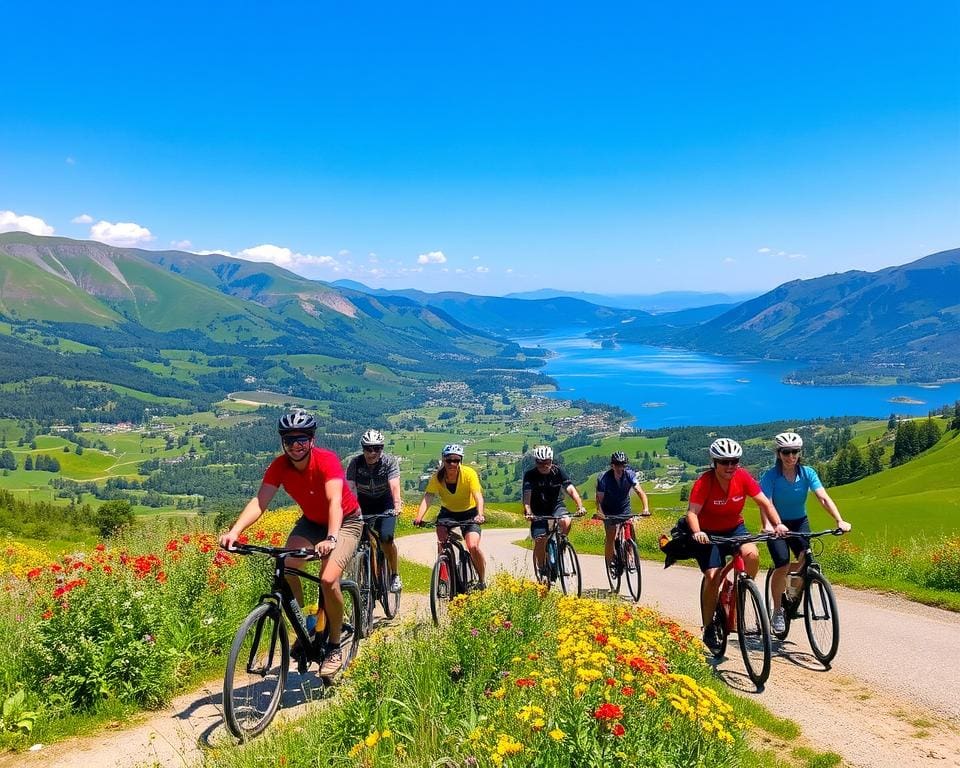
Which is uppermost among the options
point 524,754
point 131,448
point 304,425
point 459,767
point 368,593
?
point 304,425

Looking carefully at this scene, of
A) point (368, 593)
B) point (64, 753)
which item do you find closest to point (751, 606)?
point (368, 593)

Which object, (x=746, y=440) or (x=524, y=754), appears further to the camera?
(x=746, y=440)

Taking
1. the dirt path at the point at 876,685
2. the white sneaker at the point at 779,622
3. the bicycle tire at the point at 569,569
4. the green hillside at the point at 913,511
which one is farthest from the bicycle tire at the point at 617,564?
the green hillside at the point at 913,511

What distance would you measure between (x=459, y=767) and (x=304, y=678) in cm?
370

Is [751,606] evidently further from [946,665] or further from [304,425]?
[304,425]

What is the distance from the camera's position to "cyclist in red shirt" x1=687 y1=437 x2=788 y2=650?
7.61 meters

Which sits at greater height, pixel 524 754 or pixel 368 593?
pixel 524 754

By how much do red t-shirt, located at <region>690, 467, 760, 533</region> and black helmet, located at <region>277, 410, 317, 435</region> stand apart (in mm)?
4686

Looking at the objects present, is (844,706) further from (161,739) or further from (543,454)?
(161,739)

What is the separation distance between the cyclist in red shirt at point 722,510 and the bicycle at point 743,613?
0.10 metres

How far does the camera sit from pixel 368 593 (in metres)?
8.52

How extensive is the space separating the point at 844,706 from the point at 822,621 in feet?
6.02

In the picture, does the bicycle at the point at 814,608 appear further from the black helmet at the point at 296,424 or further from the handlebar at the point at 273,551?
the black helmet at the point at 296,424

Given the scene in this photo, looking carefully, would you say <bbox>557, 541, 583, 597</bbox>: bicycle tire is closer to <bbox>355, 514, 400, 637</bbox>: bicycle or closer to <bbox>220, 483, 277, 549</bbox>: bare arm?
<bbox>355, 514, 400, 637</bbox>: bicycle
